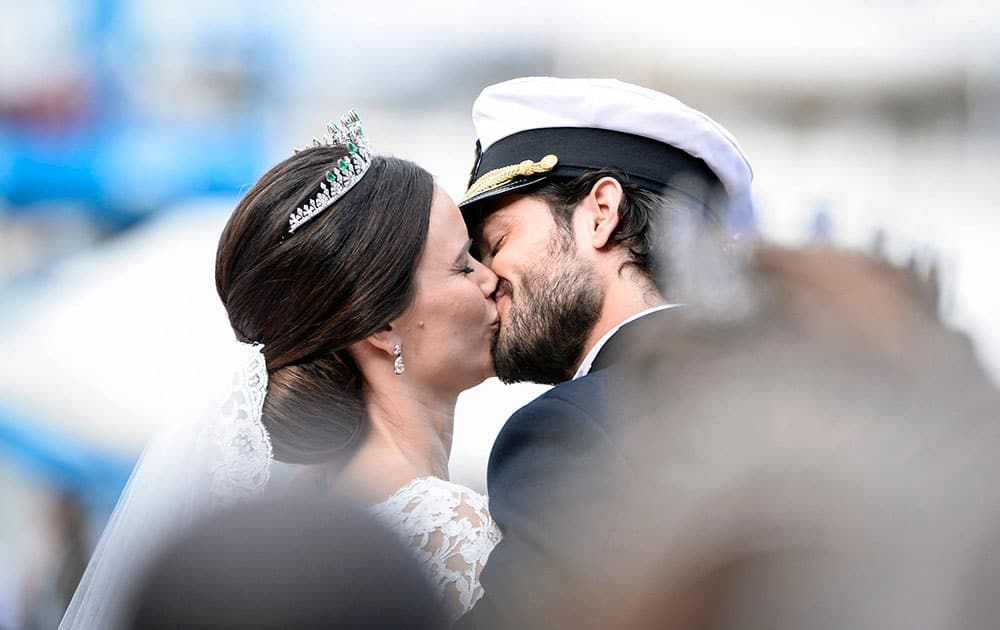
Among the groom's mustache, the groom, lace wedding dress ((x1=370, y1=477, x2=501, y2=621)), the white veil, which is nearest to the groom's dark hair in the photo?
the groom

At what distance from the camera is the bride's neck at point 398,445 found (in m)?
1.79

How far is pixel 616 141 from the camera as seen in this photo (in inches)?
77.4

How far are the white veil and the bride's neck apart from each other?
160 mm

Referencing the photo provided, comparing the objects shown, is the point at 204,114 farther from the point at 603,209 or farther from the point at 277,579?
the point at 277,579

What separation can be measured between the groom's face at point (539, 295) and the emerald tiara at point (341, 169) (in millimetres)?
284

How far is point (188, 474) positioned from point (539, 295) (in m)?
0.64

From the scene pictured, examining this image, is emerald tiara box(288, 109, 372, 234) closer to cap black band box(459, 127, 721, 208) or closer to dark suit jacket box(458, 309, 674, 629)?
cap black band box(459, 127, 721, 208)

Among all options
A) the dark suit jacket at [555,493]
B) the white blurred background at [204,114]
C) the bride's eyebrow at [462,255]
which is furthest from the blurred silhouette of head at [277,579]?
the white blurred background at [204,114]

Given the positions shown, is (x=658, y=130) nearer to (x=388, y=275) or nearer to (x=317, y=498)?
(x=388, y=275)

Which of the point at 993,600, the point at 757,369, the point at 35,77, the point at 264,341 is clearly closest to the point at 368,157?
the point at 264,341

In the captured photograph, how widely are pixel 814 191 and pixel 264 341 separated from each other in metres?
1.25

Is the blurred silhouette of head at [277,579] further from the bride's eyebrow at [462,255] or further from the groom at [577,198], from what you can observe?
the bride's eyebrow at [462,255]

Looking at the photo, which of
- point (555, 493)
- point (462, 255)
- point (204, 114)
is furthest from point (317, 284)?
point (204, 114)

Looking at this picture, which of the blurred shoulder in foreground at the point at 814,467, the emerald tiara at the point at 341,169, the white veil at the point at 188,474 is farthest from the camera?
the emerald tiara at the point at 341,169
